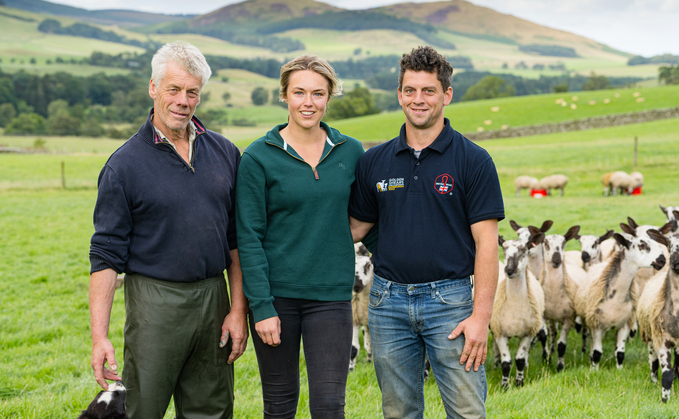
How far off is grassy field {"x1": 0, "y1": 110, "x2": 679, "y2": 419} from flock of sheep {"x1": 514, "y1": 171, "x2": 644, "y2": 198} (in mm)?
681

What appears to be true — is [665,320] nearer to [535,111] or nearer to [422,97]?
[422,97]

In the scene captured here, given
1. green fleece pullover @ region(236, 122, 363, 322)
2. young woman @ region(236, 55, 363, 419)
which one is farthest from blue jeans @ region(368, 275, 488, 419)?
green fleece pullover @ region(236, 122, 363, 322)

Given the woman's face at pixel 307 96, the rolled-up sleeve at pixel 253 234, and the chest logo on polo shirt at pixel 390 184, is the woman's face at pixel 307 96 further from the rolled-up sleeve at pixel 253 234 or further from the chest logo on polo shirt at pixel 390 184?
the chest logo on polo shirt at pixel 390 184

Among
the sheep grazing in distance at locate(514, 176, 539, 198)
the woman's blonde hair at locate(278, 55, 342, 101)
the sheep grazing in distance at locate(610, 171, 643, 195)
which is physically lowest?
the sheep grazing in distance at locate(514, 176, 539, 198)

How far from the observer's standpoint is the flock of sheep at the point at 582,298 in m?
6.25

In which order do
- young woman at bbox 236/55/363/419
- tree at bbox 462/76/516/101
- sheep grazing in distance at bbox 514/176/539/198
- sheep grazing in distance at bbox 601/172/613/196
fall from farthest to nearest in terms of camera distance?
tree at bbox 462/76/516/101, sheep grazing in distance at bbox 514/176/539/198, sheep grazing in distance at bbox 601/172/613/196, young woman at bbox 236/55/363/419

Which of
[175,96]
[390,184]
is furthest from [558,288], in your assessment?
[175,96]

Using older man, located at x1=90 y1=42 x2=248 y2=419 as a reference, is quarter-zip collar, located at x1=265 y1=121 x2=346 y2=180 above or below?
above

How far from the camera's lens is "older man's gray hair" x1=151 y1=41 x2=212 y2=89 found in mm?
3498

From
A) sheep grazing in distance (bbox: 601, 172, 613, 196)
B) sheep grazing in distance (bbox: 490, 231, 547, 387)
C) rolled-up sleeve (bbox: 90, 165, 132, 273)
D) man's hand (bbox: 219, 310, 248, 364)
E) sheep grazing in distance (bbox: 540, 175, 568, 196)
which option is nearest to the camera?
rolled-up sleeve (bbox: 90, 165, 132, 273)

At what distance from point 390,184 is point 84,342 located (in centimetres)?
660

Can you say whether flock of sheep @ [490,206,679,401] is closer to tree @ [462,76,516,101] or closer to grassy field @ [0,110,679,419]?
grassy field @ [0,110,679,419]

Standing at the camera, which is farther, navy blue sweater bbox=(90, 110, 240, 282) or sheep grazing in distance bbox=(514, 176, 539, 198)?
sheep grazing in distance bbox=(514, 176, 539, 198)

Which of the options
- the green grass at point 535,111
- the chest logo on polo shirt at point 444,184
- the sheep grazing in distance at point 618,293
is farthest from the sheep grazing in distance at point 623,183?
the green grass at point 535,111
